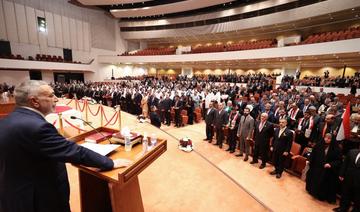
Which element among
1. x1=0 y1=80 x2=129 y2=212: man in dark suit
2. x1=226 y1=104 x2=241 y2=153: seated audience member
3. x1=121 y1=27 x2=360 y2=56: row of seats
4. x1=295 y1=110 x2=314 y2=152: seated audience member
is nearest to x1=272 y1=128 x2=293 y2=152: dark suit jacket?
x1=295 y1=110 x2=314 y2=152: seated audience member

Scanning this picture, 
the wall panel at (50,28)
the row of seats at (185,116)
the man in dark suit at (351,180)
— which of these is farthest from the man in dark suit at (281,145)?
the wall panel at (50,28)

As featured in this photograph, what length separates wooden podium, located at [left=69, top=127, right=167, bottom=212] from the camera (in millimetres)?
1314

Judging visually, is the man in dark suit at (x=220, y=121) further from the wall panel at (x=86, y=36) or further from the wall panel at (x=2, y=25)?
the wall panel at (x=86, y=36)

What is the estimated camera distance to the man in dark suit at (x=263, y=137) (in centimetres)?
490

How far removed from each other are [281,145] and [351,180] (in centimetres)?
147

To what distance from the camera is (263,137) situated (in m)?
4.93

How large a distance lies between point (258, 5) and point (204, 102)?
12655mm

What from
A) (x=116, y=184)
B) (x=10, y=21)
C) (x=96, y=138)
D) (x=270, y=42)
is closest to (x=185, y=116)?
(x=96, y=138)

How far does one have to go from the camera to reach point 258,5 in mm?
17156

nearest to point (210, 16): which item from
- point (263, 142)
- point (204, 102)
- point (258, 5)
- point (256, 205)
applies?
point (258, 5)

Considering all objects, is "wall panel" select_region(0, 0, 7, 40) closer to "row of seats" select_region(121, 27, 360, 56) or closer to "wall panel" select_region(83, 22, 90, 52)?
"wall panel" select_region(83, 22, 90, 52)

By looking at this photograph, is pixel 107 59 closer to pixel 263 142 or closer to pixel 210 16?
pixel 210 16

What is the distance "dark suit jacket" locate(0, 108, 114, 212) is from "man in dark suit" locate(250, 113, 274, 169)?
452cm

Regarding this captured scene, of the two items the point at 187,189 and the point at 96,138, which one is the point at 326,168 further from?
the point at 96,138
